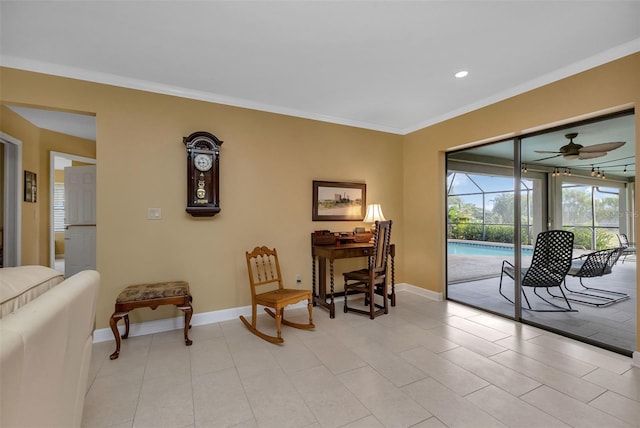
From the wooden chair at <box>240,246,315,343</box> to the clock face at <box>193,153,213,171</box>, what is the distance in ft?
3.42

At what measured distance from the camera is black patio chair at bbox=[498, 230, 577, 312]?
3014mm

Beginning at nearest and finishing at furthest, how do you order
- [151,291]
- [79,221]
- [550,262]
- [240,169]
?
[151,291] < [550,262] < [240,169] < [79,221]

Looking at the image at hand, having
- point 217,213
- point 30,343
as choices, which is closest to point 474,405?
point 30,343

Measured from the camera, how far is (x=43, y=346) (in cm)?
94

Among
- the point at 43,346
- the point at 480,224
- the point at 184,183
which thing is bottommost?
the point at 43,346

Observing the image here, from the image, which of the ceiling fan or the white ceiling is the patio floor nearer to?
the ceiling fan

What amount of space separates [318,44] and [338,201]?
2.13 m

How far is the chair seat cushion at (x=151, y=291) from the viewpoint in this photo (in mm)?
2537

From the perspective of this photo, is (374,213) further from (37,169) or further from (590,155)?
(37,169)

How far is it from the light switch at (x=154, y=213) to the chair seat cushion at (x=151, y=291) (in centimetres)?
69

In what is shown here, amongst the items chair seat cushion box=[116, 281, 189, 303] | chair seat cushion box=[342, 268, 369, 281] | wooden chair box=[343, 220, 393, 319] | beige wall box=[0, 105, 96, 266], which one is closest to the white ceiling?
beige wall box=[0, 105, 96, 266]

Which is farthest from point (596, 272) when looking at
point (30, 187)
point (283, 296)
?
point (30, 187)

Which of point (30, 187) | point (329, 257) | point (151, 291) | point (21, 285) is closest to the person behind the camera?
point (21, 285)

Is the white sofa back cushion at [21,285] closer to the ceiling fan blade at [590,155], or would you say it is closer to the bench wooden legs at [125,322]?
the bench wooden legs at [125,322]
